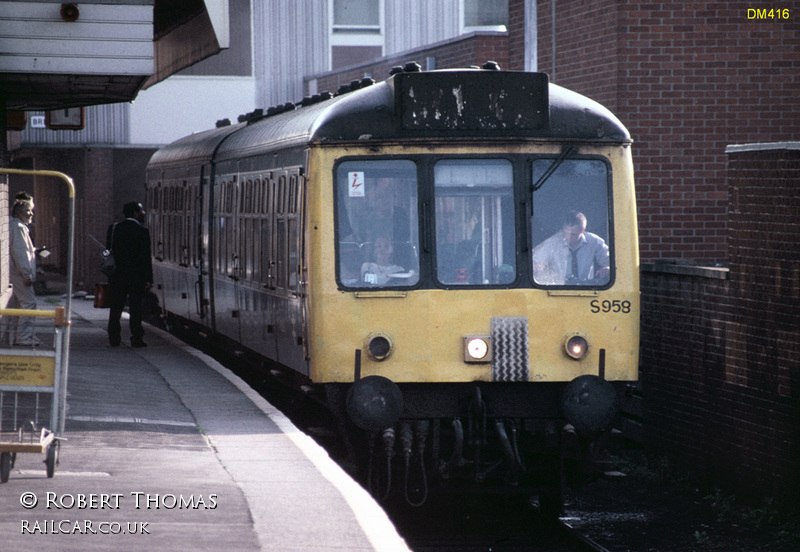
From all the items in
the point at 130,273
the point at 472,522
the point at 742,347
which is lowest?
the point at 472,522

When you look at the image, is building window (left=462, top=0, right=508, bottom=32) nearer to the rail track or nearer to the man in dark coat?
the man in dark coat

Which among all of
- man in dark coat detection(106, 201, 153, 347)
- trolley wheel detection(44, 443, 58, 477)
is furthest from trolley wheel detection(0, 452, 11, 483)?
man in dark coat detection(106, 201, 153, 347)

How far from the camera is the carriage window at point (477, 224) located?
368 inches

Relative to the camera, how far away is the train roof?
935 centimetres

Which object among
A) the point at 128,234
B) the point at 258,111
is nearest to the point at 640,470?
the point at 258,111

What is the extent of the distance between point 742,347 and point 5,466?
229 inches

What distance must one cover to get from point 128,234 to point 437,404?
822 cm

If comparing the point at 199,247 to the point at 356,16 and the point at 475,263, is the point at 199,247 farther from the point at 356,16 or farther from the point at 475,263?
the point at 356,16

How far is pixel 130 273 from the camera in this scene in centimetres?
1672

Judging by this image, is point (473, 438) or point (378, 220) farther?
point (378, 220)

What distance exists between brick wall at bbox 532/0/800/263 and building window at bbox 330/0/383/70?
19.4 metres

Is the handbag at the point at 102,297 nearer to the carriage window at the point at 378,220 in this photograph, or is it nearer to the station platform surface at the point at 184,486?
the station platform surface at the point at 184,486

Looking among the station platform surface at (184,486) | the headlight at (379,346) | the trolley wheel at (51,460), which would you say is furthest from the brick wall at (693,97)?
the trolley wheel at (51,460)

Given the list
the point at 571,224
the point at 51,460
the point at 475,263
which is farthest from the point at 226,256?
the point at 51,460
